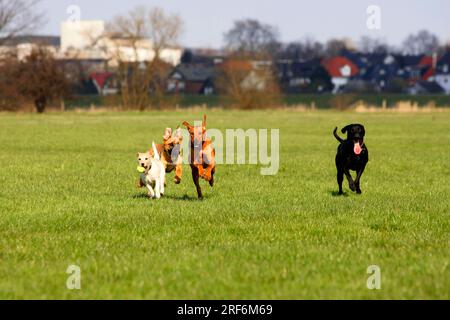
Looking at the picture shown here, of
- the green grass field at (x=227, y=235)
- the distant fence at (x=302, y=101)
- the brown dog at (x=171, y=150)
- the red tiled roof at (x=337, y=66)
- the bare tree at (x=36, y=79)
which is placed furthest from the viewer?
the red tiled roof at (x=337, y=66)

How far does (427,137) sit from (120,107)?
5471 centimetres

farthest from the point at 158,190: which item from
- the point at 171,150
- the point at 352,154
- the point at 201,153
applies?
the point at 352,154

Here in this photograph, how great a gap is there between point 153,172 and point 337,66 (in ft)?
501

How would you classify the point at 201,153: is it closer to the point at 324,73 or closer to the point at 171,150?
the point at 171,150

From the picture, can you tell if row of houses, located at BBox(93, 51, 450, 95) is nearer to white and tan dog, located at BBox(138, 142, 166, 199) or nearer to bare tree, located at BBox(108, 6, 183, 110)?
bare tree, located at BBox(108, 6, 183, 110)

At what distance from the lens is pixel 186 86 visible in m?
158

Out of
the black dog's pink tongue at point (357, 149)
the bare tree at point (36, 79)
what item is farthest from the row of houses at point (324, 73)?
the black dog's pink tongue at point (357, 149)

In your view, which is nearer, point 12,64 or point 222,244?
point 222,244

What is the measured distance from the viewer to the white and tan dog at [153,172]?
14.9 meters

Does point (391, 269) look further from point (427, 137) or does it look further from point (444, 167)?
point (427, 137)

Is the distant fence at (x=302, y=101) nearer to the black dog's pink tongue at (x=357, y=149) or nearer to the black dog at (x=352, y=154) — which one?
the black dog at (x=352, y=154)

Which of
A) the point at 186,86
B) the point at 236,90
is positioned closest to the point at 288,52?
the point at 186,86

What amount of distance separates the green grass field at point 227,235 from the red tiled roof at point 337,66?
140 meters

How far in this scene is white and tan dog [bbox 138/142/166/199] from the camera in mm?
14938
